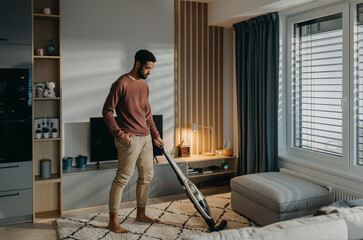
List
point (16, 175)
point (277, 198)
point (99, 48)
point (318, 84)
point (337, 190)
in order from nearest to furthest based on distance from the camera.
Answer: point (277, 198)
point (337, 190)
point (16, 175)
point (318, 84)
point (99, 48)

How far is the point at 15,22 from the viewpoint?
3.18m

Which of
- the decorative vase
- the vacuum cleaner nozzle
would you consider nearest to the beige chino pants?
the vacuum cleaner nozzle

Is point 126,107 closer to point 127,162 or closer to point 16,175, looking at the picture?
point 127,162

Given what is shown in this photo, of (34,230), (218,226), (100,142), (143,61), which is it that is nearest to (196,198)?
(218,226)

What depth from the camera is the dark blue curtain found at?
3799 mm

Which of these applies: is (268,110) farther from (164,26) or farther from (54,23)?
(54,23)

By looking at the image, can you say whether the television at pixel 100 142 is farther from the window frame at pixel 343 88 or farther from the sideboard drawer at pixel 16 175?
the window frame at pixel 343 88

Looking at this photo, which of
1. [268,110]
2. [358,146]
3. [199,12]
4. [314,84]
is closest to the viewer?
[358,146]

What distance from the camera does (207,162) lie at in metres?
4.64

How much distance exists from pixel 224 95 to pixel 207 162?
3.17ft

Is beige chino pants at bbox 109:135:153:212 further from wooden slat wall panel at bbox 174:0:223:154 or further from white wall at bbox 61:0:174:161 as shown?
wooden slat wall panel at bbox 174:0:223:154

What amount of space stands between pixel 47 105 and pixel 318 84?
2864 millimetres

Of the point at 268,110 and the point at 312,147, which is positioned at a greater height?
the point at 268,110

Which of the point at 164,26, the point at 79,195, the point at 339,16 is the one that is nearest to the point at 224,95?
the point at 164,26
